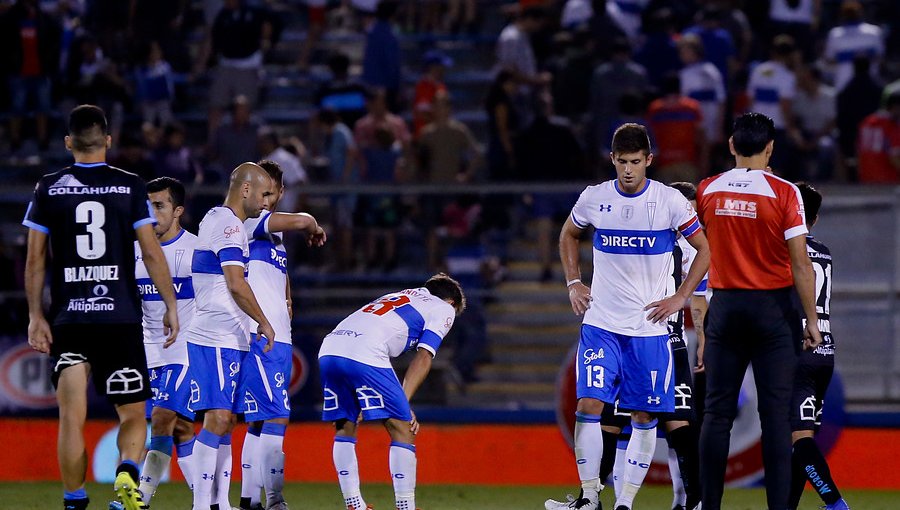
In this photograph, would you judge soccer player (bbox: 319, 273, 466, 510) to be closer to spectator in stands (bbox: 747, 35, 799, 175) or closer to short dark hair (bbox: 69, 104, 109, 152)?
short dark hair (bbox: 69, 104, 109, 152)

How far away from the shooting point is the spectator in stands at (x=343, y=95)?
1730 cm

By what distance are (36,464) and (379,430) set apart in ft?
10.7

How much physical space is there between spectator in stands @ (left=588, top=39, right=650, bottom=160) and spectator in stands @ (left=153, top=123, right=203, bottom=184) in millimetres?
4455

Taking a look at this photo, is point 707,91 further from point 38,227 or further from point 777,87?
point 38,227

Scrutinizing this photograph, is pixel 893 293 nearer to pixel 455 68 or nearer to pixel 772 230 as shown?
pixel 772 230

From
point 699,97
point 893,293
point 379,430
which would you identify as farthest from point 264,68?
point 893,293

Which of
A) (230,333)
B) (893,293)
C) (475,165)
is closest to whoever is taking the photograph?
(230,333)

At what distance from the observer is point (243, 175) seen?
9492 mm

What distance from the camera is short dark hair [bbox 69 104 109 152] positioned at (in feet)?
27.7

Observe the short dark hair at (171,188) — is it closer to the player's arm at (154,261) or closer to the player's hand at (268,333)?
the player's hand at (268,333)

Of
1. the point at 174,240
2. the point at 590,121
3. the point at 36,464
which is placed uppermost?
the point at 590,121

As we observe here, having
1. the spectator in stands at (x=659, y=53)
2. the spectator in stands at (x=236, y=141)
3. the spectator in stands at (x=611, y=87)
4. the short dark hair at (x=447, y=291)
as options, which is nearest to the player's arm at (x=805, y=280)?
the short dark hair at (x=447, y=291)

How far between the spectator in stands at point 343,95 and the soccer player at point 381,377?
26.4ft

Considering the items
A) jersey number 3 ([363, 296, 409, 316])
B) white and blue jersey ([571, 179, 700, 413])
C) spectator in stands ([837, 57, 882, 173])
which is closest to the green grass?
white and blue jersey ([571, 179, 700, 413])
